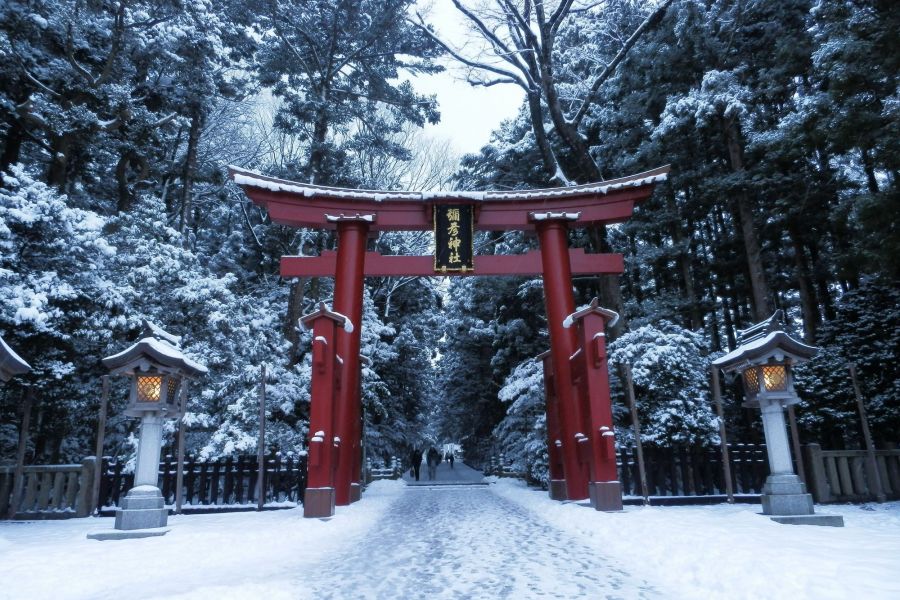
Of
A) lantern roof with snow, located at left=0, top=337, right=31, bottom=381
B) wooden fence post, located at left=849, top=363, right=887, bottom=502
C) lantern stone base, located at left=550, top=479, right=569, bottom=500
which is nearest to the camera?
lantern roof with snow, located at left=0, top=337, right=31, bottom=381

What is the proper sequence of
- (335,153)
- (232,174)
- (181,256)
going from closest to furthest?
(232,174) < (181,256) < (335,153)

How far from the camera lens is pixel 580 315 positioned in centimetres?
1002

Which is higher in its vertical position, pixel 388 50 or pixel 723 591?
pixel 388 50

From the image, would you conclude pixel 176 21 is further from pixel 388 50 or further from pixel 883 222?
pixel 883 222

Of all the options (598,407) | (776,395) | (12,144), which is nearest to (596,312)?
(598,407)

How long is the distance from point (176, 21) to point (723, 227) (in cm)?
2106

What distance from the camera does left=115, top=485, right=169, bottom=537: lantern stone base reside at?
24.3 ft

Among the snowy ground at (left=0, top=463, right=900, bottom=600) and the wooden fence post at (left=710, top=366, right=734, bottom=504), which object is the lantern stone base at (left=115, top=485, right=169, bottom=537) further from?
the wooden fence post at (left=710, top=366, right=734, bottom=504)

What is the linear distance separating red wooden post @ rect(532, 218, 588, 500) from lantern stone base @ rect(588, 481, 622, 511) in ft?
3.87

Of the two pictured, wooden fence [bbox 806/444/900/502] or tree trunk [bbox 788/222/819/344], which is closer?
wooden fence [bbox 806/444/900/502]

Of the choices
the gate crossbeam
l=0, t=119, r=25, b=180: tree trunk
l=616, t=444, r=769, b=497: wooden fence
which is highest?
l=0, t=119, r=25, b=180: tree trunk

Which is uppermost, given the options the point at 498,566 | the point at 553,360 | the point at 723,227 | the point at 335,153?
the point at 335,153

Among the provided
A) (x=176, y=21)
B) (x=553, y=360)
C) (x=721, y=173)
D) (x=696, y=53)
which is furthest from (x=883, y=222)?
(x=176, y=21)

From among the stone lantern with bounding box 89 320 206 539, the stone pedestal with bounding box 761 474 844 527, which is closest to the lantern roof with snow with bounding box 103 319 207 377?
the stone lantern with bounding box 89 320 206 539
